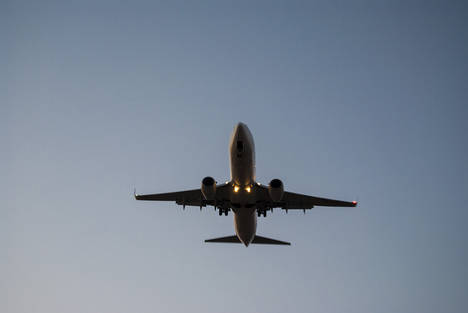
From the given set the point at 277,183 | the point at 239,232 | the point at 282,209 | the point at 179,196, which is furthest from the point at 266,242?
the point at 277,183

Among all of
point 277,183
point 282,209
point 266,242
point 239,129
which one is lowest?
point 266,242

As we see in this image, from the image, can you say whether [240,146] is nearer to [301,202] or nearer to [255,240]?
[301,202]

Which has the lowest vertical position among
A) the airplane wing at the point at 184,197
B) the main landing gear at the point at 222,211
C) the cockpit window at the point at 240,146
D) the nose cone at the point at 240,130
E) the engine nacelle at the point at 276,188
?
the main landing gear at the point at 222,211

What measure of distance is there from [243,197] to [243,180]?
1708mm

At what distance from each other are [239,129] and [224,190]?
6.12m

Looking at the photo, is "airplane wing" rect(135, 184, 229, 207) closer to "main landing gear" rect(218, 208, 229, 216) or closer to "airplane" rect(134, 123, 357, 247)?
"airplane" rect(134, 123, 357, 247)

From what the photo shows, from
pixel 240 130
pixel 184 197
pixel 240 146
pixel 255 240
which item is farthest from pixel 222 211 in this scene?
pixel 240 130

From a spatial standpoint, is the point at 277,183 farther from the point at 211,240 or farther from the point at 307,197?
the point at 211,240

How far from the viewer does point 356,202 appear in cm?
3256

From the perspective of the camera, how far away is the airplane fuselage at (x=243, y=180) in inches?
1056

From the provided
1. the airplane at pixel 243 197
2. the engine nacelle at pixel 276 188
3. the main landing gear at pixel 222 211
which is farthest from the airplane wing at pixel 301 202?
the engine nacelle at pixel 276 188

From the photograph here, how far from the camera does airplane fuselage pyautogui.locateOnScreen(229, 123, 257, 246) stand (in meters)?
A: 26.8

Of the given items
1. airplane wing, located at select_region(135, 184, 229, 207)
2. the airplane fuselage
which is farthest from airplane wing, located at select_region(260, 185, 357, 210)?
airplane wing, located at select_region(135, 184, 229, 207)

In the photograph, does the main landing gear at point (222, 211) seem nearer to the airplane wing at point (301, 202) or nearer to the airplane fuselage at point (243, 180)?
the airplane fuselage at point (243, 180)
